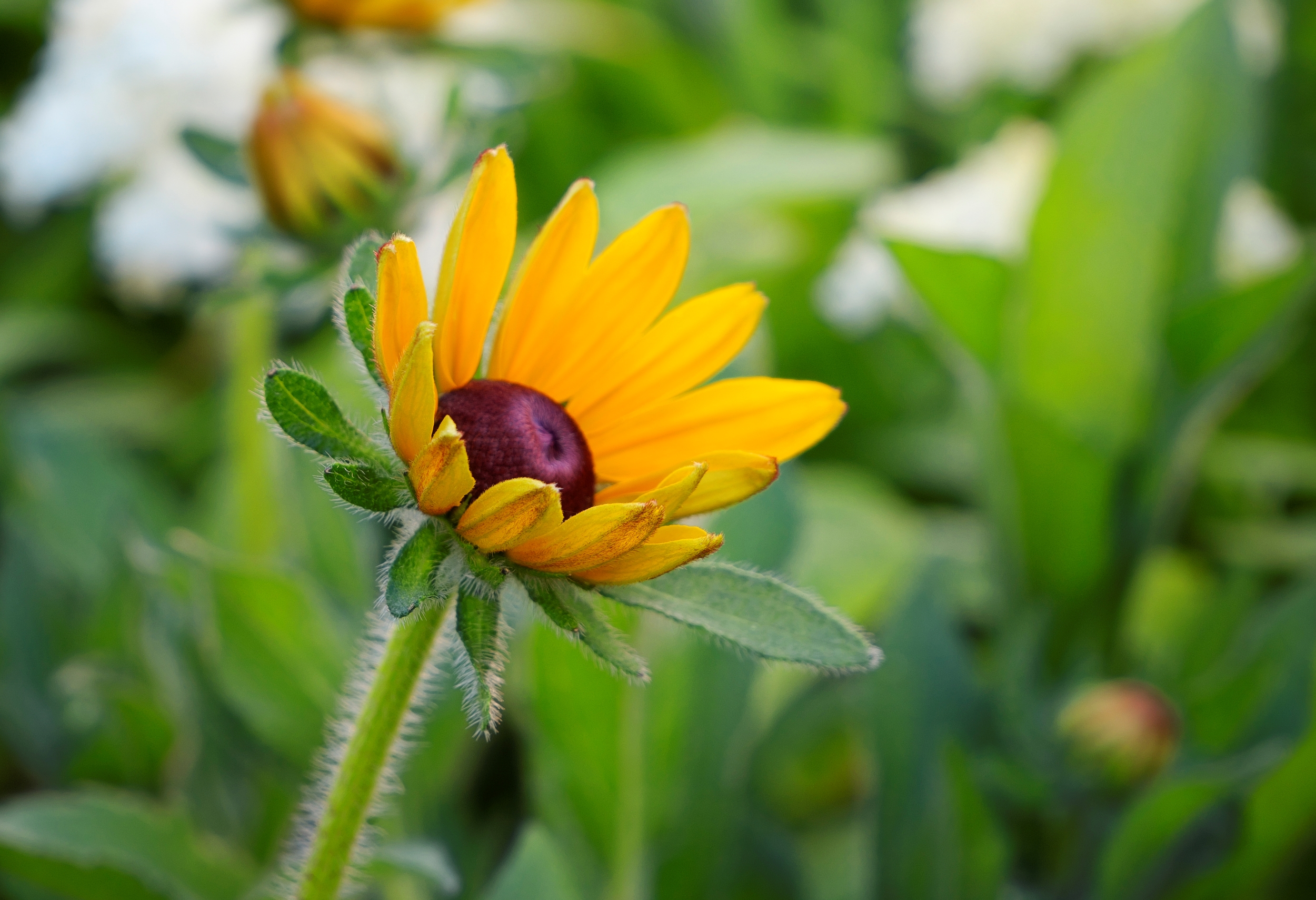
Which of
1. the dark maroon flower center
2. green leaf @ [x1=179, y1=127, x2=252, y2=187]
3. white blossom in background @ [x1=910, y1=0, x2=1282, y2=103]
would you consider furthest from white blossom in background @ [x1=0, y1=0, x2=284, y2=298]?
white blossom in background @ [x1=910, y1=0, x2=1282, y2=103]

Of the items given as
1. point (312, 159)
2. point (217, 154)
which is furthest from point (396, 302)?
point (217, 154)

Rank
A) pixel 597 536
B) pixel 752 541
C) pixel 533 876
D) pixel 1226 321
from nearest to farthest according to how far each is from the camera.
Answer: pixel 597 536 < pixel 533 876 < pixel 752 541 < pixel 1226 321

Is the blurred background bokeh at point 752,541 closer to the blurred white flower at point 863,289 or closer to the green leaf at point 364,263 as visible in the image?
the blurred white flower at point 863,289

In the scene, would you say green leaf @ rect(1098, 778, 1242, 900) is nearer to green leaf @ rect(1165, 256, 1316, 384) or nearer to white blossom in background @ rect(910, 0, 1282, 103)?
green leaf @ rect(1165, 256, 1316, 384)

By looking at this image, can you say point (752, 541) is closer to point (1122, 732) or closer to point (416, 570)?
point (1122, 732)

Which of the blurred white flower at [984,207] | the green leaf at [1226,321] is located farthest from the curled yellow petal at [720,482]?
the blurred white flower at [984,207]

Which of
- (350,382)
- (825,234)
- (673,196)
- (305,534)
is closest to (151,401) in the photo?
(350,382)
